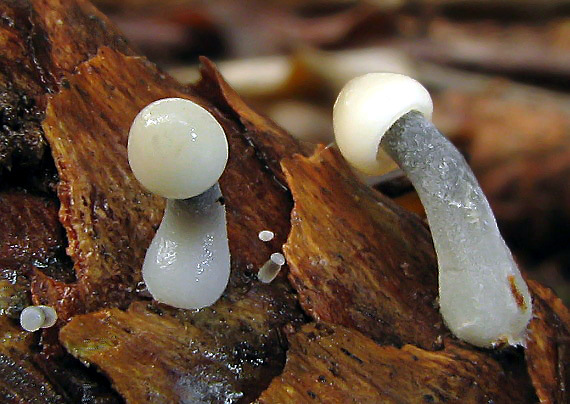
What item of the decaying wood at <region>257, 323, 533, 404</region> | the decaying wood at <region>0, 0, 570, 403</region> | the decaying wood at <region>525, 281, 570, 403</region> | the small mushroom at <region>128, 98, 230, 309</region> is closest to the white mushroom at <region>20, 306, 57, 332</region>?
the decaying wood at <region>0, 0, 570, 403</region>

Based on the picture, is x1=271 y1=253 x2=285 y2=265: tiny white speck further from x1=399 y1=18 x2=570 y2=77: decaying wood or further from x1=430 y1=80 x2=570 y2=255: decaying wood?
x1=399 y1=18 x2=570 y2=77: decaying wood

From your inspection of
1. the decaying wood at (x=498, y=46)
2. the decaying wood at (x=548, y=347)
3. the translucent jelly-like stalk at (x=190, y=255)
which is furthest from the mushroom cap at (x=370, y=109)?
the decaying wood at (x=498, y=46)

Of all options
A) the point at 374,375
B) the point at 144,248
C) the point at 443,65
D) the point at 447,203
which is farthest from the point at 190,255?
the point at 443,65

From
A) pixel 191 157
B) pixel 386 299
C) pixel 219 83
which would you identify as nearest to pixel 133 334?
pixel 191 157

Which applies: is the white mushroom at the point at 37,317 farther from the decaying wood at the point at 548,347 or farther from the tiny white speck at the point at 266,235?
the decaying wood at the point at 548,347

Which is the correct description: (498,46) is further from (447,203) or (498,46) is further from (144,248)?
(144,248)
